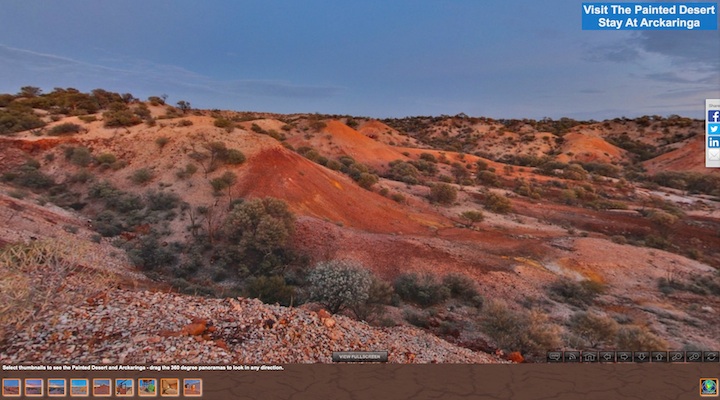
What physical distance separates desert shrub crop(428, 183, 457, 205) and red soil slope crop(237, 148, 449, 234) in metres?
3.18

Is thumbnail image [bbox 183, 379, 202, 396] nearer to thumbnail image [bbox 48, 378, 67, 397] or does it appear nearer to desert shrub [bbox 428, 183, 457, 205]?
thumbnail image [bbox 48, 378, 67, 397]

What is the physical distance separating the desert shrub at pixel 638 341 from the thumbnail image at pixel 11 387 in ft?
32.1

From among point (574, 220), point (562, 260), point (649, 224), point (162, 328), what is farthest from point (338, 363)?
point (649, 224)

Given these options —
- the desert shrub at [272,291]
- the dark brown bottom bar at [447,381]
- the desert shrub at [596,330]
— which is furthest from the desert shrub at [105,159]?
the desert shrub at [596,330]

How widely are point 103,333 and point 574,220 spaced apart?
73.6ft

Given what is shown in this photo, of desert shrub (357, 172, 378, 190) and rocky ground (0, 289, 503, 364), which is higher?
desert shrub (357, 172, 378, 190)

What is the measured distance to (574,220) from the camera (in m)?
21.3

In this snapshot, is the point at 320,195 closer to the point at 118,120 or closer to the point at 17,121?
the point at 118,120

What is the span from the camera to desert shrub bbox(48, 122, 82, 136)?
71.8ft

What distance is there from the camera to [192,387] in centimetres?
443

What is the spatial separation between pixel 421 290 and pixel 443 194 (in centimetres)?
1332

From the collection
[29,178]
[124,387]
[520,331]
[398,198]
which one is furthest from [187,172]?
[520,331]

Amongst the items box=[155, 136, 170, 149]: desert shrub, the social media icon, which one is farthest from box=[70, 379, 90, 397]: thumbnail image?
box=[155, 136, 170, 149]: desert shrub

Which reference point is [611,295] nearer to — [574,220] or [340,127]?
[574,220]
